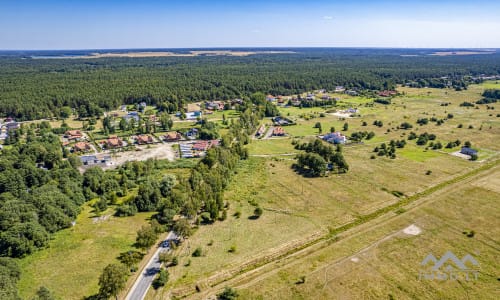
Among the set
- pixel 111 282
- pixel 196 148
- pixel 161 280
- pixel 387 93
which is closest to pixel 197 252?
pixel 161 280

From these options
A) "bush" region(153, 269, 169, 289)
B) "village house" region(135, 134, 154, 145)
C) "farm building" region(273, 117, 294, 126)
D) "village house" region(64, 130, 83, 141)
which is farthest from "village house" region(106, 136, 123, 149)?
"bush" region(153, 269, 169, 289)

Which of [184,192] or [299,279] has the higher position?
[184,192]

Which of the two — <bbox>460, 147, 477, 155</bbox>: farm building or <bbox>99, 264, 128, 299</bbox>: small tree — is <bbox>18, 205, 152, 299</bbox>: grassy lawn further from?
<bbox>460, 147, 477, 155</bbox>: farm building

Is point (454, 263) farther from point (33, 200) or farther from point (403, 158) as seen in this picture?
point (33, 200)

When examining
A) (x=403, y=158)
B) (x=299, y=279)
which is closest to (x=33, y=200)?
(x=299, y=279)

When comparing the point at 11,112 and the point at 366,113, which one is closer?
the point at 11,112

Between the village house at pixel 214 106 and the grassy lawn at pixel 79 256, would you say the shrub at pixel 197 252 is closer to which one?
the grassy lawn at pixel 79 256

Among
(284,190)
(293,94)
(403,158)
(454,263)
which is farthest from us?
(293,94)

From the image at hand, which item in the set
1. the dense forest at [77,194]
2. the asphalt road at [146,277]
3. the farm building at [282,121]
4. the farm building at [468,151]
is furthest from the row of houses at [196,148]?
the farm building at [468,151]
